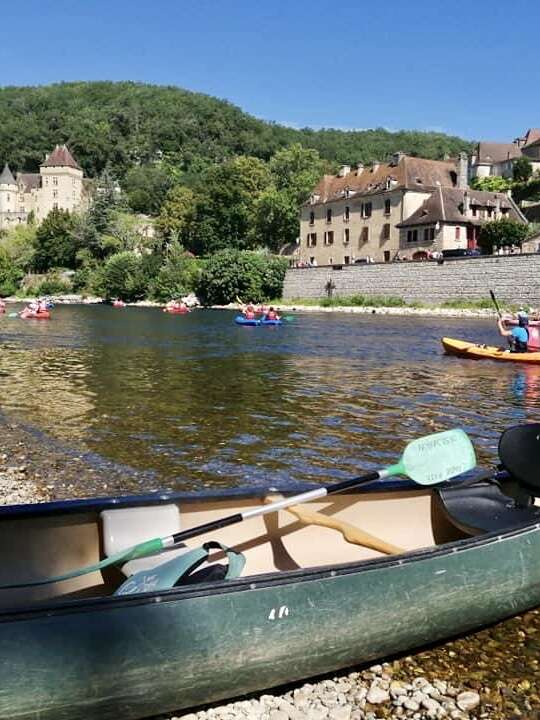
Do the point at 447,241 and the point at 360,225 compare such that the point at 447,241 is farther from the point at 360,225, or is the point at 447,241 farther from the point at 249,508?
the point at 249,508

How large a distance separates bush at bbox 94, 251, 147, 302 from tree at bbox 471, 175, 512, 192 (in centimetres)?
4422

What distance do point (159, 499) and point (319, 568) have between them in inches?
57.5

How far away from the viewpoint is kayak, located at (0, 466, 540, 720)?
364 cm

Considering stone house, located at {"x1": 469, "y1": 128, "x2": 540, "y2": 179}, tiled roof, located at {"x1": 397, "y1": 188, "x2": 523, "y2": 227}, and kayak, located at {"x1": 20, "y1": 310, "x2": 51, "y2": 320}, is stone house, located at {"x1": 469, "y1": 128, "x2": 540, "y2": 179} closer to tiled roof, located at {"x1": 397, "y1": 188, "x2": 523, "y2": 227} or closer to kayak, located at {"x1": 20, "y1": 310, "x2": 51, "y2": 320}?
tiled roof, located at {"x1": 397, "y1": 188, "x2": 523, "y2": 227}

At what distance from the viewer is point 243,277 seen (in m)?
73.1

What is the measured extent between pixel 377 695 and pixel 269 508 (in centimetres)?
142

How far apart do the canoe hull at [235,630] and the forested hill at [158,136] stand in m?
145

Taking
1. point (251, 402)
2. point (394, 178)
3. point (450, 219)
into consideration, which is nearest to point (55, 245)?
point (394, 178)

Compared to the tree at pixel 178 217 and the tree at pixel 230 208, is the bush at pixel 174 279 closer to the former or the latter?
the tree at pixel 230 208

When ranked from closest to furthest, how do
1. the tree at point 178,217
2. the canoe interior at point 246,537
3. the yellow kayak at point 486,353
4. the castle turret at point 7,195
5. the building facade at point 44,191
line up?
1. the canoe interior at point 246,537
2. the yellow kayak at point 486,353
3. the tree at point 178,217
4. the building facade at point 44,191
5. the castle turret at point 7,195

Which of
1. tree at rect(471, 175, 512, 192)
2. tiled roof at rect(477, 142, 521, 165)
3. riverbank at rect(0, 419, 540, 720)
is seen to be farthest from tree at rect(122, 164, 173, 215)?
riverbank at rect(0, 419, 540, 720)

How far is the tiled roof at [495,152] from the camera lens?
104 m

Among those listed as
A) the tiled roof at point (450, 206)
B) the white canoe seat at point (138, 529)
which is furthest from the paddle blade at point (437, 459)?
the tiled roof at point (450, 206)

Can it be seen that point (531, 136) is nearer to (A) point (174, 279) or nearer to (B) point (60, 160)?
(A) point (174, 279)
